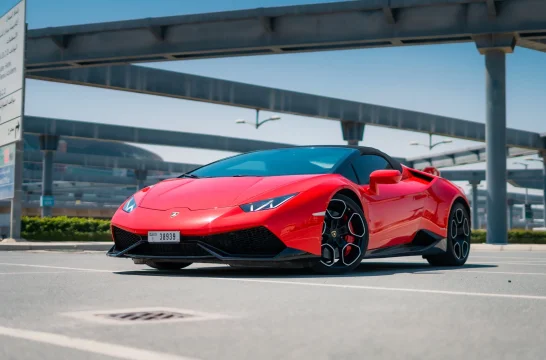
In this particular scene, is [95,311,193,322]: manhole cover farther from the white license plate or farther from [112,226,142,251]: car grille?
[112,226,142,251]: car grille

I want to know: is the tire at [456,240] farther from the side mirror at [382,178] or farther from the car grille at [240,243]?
the car grille at [240,243]

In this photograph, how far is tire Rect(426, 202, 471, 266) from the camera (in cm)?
948

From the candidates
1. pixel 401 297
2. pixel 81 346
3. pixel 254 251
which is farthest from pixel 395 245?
pixel 81 346

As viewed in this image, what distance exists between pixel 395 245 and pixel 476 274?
40.5 inches

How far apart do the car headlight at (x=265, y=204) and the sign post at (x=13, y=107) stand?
53.4 ft

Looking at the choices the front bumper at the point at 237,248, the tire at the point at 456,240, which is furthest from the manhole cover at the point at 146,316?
the tire at the point at 456,240

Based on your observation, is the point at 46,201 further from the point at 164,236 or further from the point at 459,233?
the point at 164,236

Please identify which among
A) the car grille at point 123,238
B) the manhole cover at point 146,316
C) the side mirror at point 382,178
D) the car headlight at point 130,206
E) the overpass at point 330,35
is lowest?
the manhole cover at point 146,316

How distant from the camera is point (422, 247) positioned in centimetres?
895

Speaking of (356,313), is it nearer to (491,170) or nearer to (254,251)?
(254,251)

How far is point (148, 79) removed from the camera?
3369 centimetres

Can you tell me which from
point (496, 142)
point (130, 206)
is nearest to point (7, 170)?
point (496, 142)

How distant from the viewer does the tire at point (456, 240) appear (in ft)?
31.1

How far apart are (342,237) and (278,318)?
11.3 feet
